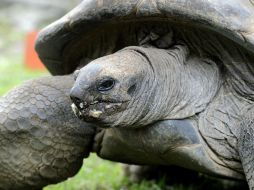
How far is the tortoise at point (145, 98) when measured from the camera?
245 centimetres

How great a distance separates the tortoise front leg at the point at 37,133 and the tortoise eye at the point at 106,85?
2.26 ft

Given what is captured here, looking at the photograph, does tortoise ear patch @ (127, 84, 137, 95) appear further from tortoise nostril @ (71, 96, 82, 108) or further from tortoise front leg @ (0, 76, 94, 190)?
tortoise front leg @ (0, 76, 94, 190)

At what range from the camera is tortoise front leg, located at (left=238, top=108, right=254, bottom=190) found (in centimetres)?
256

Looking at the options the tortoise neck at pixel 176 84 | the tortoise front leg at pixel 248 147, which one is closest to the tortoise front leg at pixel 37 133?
the tortoise neck at pixel 176 84

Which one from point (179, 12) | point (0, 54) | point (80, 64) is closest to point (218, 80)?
point (179, 12)

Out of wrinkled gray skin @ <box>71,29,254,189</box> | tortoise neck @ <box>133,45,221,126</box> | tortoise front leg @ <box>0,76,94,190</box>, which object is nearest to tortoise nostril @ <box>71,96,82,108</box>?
wrinkled gray skin @ <box>71,29,254,189</box>

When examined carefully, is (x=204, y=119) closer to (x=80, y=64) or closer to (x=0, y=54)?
(x=80, y=64)

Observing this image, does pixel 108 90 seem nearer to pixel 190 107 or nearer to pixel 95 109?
pixel 95 109

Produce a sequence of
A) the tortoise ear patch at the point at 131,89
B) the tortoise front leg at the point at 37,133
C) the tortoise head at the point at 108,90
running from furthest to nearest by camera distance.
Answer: the tortoise front leg at the point at 37,133 < the tortoise ear patch at the point at 131,89 < the tortoise head at the point at 108,90

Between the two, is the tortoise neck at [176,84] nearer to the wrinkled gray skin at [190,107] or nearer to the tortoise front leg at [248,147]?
the wrinkled gray skin at [190,107]

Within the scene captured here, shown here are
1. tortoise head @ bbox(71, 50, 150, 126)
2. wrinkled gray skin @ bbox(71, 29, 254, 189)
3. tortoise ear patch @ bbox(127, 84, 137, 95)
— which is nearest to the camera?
tortoise head @ bbox(71, 50, 150, 126)

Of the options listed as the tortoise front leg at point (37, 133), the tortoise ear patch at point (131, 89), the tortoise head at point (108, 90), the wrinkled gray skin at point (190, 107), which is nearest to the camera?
the tortoise head at point (108, 90)

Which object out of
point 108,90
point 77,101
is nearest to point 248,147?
point 108,90

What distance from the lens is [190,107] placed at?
2.73 meters
